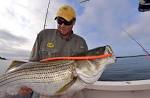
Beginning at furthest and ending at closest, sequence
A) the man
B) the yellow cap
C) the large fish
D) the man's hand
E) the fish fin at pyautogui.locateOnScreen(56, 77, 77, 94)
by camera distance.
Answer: the man, the yellow cap, the man's hand, the fish fin at pyautogui.locateOnScreen(56, 77, 77, 94), the large fish

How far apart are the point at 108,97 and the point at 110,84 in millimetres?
254

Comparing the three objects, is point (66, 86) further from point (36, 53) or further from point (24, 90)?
Result: point (36, 53)

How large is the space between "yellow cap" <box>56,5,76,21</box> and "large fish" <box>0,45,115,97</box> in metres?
0.81

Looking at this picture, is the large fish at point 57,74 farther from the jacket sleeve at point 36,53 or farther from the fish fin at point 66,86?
the jacket sleeve at point 36,53

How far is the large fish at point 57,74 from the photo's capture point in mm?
3545

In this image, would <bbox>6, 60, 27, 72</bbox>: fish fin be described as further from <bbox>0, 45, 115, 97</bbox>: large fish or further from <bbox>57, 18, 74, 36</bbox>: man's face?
<bbox>57, 18, 74, 36</bbox>: man's face

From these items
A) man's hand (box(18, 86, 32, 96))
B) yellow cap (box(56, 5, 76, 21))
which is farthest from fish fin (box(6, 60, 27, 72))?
yellow cap (box(56, 5, 76, 21))

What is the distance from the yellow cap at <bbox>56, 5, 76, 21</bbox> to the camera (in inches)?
177

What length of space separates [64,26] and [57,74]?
935 millimetres

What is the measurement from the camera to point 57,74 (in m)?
3.83

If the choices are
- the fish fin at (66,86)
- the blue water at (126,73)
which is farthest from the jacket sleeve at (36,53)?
the blue water at (126,73)

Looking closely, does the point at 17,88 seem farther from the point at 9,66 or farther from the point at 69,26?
the point at 69,26

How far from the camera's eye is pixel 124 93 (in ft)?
17.2

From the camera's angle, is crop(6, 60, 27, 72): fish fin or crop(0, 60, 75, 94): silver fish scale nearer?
crop(0, 60, 75, 94): silver fish scale
